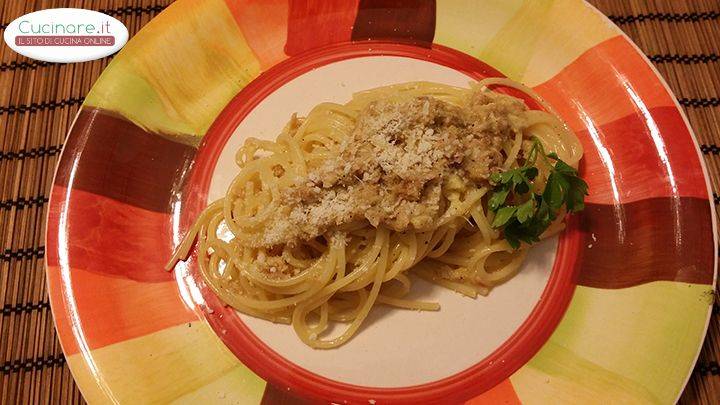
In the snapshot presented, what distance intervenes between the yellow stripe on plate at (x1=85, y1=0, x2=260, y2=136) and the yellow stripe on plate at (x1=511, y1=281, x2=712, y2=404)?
2.29 meters

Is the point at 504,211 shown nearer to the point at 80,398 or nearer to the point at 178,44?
the point at 178,44

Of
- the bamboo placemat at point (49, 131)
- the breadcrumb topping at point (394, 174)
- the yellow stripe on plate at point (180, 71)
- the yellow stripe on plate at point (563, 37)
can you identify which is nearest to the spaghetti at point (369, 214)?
the breadcrumb topping at point (394, 174)

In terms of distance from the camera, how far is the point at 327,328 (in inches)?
104

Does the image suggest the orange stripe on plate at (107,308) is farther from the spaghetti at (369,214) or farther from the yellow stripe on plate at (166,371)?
the spaghetti at (369,214)

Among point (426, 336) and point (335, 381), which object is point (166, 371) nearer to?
point (335, 381)

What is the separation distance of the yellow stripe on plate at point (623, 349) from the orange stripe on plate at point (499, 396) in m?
0.03

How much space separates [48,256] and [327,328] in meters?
1.45

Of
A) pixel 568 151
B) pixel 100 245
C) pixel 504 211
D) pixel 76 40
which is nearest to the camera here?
pixel 504 211

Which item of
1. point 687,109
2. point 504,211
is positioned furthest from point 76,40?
point 687,109

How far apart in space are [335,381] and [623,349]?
1.37 meters

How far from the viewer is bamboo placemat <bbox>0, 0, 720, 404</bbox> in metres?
2.75

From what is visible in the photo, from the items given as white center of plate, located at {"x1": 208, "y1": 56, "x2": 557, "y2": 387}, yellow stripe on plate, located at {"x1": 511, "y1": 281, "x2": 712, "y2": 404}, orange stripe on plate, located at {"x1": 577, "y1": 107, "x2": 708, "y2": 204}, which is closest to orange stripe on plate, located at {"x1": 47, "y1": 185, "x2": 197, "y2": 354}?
white center of plate, located at {"x1": 208, "y1": 56, "x2": 557, "y2": 387}

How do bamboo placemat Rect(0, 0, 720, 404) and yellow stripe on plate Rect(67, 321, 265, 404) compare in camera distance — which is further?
bamboo placemat Rect(0, 0, 720, 404)

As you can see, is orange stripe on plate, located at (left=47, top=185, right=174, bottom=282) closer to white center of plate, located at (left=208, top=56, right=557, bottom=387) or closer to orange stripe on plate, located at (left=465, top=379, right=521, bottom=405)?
white center of plate, located at (left=208, top=56, right=557, bottom=387)
